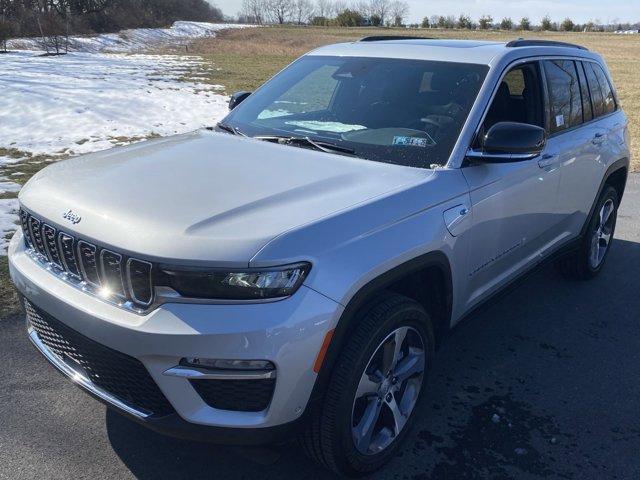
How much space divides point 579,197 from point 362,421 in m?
2.70

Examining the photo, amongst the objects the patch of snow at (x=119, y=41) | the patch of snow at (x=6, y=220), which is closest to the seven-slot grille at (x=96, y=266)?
the patch of snow at (x=6, y=220)

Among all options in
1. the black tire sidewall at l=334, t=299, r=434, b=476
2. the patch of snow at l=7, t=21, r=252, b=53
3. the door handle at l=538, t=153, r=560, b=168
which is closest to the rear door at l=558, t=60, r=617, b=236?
the door handle at l=538, t=153, r=560, b=168

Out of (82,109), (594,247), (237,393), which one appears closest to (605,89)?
(594,247)

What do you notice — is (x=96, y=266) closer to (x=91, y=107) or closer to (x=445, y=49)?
(x=445, y=49)

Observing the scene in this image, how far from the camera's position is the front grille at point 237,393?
85.6 inches

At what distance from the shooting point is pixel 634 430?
A: 3.19 metres

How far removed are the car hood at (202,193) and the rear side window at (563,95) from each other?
160 centimetres

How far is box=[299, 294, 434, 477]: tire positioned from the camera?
239cm

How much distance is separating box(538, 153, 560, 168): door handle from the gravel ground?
3.37ft

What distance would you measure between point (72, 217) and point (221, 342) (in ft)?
2.96

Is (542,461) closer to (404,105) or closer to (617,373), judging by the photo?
(617,373)

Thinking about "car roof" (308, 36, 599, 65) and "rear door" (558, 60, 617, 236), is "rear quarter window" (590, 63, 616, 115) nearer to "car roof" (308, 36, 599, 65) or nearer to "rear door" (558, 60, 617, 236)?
"rear door" (558, 60, 617, 236)

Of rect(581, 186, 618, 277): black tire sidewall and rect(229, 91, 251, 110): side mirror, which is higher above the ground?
rect(229, 91, 251, 110): side mirror

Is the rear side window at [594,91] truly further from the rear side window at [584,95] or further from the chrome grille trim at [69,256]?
the chrome grille trim at [69,256]
